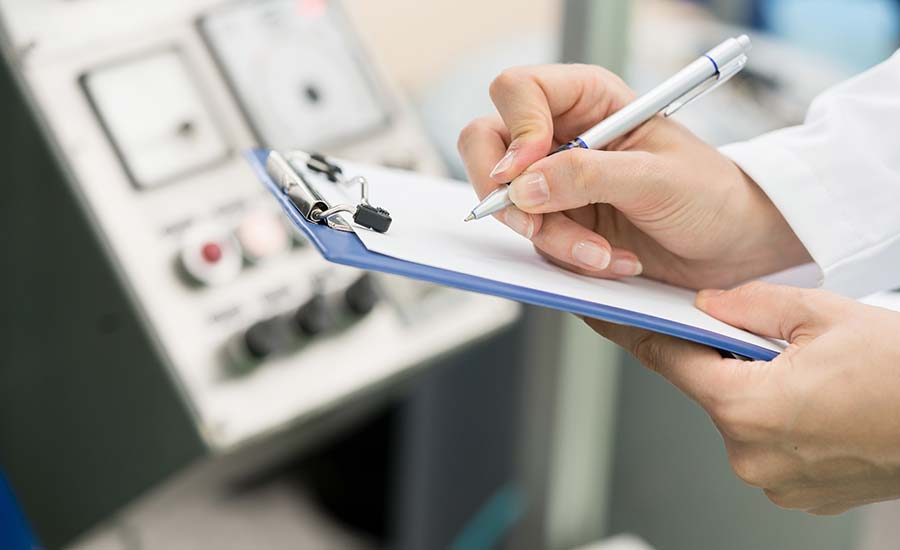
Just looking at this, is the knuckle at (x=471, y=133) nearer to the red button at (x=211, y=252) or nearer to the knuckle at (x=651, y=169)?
the knuckle at (x=651, y=169)

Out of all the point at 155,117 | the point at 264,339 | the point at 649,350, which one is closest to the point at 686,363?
the point at 649,350

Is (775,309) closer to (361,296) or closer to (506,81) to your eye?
(506,81)

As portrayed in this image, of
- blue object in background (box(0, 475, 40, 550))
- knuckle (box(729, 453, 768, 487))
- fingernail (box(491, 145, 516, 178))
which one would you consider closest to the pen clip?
fingernail (box(491, 145, 516, 178))

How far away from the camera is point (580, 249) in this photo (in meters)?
0.55

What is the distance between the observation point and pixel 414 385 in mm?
1363

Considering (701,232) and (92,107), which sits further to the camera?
(92,107)

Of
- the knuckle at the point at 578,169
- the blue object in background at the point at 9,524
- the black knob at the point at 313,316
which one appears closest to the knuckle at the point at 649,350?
the knuckle at the point at 578,169

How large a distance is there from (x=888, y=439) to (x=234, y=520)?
43.4 inches

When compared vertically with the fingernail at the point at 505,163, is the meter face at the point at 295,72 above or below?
above

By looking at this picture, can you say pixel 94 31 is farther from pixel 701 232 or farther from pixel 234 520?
pixel 234 520

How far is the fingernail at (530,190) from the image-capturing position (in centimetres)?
53

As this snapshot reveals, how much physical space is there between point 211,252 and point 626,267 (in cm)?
34

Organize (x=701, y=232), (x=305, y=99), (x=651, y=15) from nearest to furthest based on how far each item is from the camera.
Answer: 1. (x=701, y=232)
2. (x=305, y=99)
3. (x=651, y=15)

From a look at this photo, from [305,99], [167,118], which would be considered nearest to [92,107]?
[167,118]
